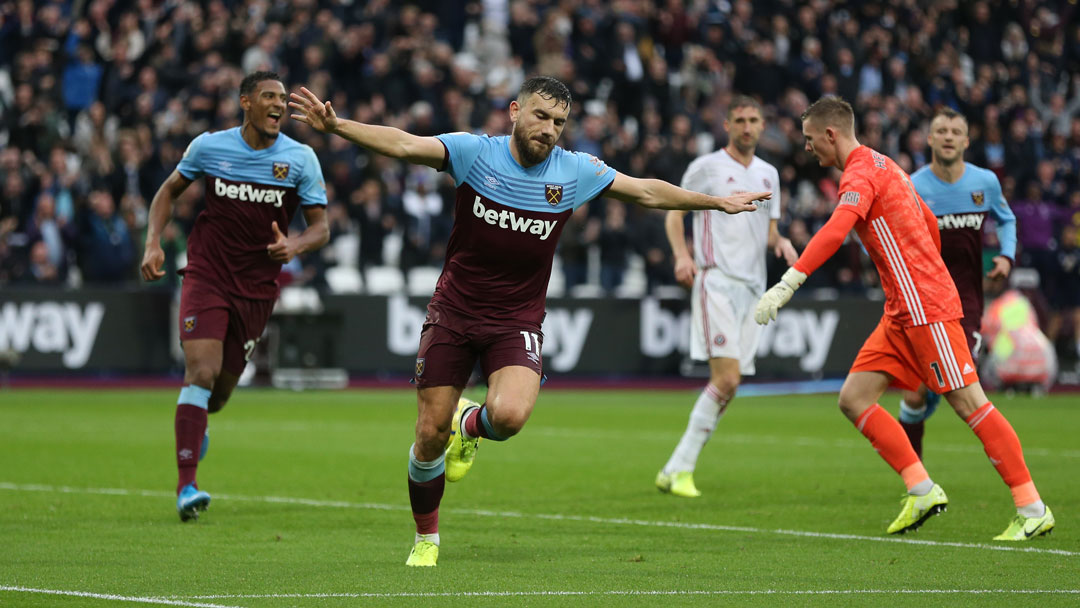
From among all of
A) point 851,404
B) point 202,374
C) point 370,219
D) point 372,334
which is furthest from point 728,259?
point 370,219

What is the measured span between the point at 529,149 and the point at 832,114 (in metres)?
2.21

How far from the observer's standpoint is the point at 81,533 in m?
8.73

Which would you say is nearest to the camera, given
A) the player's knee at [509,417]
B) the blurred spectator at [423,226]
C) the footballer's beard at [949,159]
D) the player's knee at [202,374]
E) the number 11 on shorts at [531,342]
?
the player's knee at [509,417]

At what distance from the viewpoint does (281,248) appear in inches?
377

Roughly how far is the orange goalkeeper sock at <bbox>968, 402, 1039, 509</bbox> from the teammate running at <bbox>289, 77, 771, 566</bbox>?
6.54ft

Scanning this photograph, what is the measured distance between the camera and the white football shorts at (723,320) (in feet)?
37.0

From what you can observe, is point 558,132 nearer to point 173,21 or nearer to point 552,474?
point 552,474

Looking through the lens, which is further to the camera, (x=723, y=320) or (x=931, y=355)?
(x=723, y=320)

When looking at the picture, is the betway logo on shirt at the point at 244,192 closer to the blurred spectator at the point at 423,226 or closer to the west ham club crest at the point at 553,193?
the west ham club crest at the point at 553,193

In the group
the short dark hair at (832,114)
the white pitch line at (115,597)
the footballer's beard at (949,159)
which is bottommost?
the white pitch line at (115,597)

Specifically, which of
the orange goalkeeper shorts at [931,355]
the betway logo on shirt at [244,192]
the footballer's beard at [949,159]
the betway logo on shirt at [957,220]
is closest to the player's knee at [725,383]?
the betway logo on shirt at [957,220]

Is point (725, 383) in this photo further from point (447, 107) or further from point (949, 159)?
point (447, 107)

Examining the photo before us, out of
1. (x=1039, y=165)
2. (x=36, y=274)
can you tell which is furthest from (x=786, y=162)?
(x=36, y=274)

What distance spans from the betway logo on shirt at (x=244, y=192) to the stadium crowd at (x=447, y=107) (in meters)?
12.4
